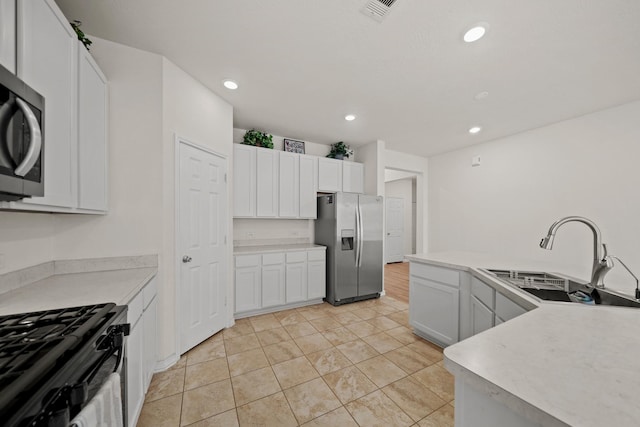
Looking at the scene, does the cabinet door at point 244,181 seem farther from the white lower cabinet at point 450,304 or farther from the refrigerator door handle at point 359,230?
the white lower cabinet at point 450,304

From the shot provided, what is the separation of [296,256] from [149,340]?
76.2 inches

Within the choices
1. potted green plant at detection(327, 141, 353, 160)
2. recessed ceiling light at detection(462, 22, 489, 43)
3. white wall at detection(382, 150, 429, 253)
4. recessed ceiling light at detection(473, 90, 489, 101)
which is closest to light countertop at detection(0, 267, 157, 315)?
recessed ceiling light at detection(462, 22, 489, 43)

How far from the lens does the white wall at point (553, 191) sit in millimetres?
2740

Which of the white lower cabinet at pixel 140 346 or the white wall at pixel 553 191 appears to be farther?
the white wall at pixel 553 191

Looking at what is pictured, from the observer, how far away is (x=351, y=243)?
3656 millimetres

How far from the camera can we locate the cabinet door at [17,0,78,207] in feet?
3.46

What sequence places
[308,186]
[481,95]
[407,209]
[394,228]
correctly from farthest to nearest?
[407,209] < [394,228] < [308,186] < [481,95]

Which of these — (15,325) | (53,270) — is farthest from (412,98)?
(53,270)

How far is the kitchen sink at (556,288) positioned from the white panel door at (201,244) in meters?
2.60

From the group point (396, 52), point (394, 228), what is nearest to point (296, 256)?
point (396, 52)

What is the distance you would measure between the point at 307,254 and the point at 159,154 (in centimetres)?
220

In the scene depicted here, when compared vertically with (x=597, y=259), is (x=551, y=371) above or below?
below

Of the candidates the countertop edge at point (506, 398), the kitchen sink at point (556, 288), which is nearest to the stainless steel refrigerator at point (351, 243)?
the kitchen sink at point (556, 288)

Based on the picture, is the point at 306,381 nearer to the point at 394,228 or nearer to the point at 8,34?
the point at 8,34
